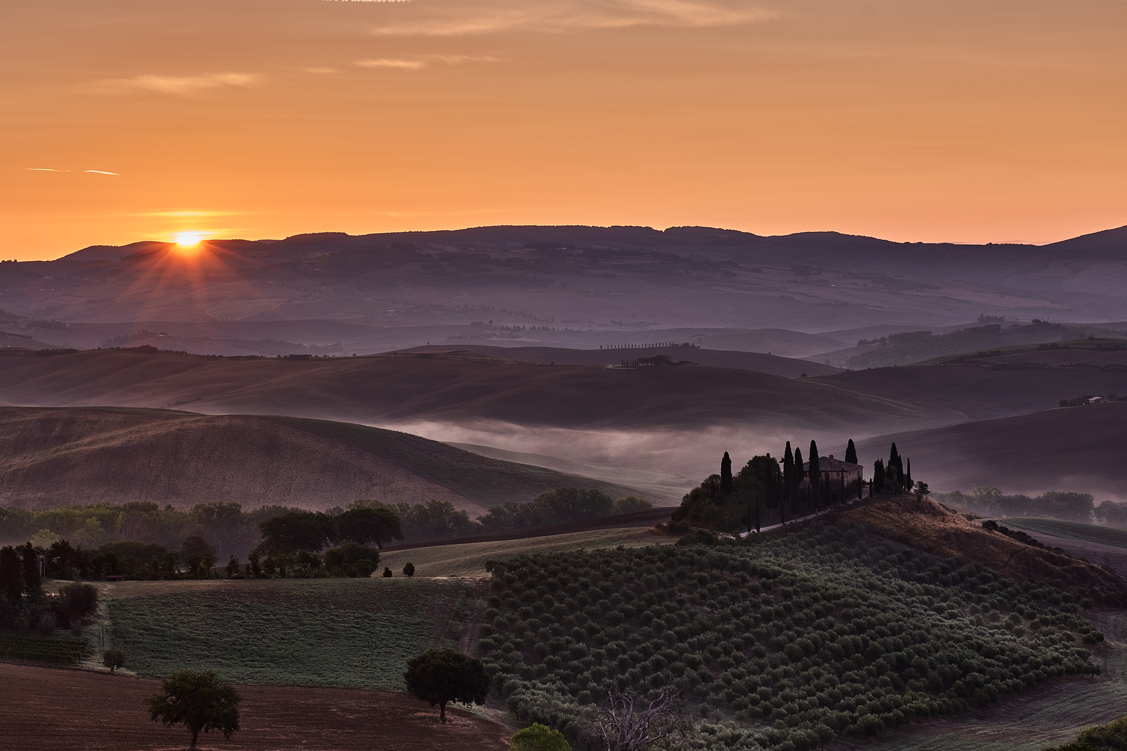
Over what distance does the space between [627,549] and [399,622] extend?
17137 millimetres

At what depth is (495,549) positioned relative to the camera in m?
80.7

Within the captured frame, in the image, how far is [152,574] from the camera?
65.6 meters

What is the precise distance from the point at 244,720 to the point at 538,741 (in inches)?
403

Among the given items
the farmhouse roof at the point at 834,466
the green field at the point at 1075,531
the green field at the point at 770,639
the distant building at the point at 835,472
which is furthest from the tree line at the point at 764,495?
the green field at the point at 1075,531

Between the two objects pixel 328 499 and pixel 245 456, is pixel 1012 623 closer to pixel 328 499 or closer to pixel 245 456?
pixel 328 499

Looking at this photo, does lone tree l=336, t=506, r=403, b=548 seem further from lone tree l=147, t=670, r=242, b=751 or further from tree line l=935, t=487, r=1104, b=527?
tree line l=935, t=487, r=1104, b=527

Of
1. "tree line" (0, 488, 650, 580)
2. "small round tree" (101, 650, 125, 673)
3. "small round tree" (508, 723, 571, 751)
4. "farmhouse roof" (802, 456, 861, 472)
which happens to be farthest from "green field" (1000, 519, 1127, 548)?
"small round tree" (101, 650, 125, 673)

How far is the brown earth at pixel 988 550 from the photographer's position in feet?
241

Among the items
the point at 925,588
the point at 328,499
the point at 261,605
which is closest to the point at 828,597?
the point at 925,588

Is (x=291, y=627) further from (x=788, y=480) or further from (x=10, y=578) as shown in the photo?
(x=788, y=480)

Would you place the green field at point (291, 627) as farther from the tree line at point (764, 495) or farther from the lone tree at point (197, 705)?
the tree line at point (764, 495)

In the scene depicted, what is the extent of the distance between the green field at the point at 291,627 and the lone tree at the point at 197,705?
6.67 metres

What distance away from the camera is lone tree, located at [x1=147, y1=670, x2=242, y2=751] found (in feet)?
126

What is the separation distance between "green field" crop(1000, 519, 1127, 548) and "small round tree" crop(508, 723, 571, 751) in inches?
2827
